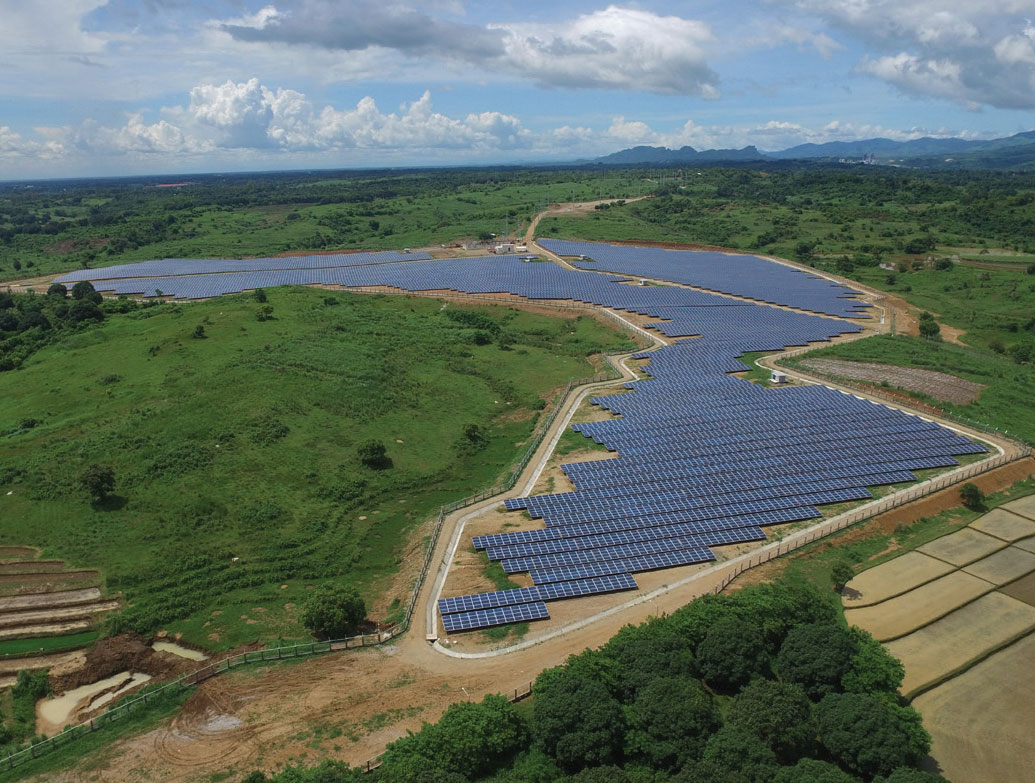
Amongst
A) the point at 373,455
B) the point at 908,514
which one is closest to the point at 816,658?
the point at 908,514

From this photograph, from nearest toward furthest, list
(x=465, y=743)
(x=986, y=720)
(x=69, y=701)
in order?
(x=465, y=743) < (x=986, y=720) < (x=69, y=701)

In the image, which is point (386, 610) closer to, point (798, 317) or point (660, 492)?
point (660, 492)

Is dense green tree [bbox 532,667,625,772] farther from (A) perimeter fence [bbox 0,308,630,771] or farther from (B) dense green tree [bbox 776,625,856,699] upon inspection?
(B) dense green tree [bbox 776,625,856,699]

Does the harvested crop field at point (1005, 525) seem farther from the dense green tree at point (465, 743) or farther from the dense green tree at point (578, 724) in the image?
the dense green tree at point (465, 743)

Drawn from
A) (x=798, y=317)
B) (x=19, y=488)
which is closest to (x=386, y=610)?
(x=19, y=488)

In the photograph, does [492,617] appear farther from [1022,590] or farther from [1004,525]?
[1004,525]

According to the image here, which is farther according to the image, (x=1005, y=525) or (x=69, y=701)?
(x=1005, y=525)

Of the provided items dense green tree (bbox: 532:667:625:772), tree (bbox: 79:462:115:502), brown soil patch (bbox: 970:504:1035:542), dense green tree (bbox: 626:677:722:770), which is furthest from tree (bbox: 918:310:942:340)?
tree (bbox: 79:462:115:502)
